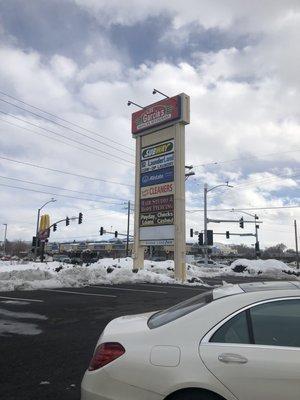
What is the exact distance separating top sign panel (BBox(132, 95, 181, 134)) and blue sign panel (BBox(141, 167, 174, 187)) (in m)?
2.92

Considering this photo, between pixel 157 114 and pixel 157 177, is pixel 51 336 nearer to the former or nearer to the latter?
pixel 157 177

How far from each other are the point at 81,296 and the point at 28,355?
909 cm

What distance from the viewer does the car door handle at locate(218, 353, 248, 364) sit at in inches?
134

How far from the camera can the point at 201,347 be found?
140 inches

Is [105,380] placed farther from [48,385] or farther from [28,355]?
[28,355]

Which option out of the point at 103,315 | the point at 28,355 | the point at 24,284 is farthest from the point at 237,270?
the point at 28,355

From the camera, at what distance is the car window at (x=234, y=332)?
3.58 m

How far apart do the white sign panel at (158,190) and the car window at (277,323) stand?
2345 centimetres

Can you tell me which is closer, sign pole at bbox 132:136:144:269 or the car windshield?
the car windshield

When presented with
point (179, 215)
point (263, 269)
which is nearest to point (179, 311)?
point (179, 215)

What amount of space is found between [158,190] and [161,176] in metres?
0.87

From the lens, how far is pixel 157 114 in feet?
93.9

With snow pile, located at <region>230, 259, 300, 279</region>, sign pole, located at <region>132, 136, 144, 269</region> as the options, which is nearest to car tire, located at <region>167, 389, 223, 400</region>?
sign pole, located at <region>132, 136, 144, 269</region>

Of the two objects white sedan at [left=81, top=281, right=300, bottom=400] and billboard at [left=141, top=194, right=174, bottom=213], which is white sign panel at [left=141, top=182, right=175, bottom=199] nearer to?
billboard at [left=141, top=194, right=174, bottom=213]
